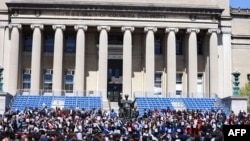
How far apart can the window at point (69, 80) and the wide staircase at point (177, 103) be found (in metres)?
9.70

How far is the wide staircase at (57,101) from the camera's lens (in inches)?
1794

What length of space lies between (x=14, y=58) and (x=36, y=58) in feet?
8.41

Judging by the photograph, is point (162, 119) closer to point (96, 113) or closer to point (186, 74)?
point (96, 113)

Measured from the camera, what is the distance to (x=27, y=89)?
2104 inches

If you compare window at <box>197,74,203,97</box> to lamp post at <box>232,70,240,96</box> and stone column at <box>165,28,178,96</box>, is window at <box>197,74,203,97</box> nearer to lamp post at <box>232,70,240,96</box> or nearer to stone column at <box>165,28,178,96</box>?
stone column at <box>165,28,178,96</box>

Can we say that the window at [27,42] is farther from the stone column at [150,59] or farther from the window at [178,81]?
the window at [178,81]

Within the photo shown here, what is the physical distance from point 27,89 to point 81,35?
348 inches

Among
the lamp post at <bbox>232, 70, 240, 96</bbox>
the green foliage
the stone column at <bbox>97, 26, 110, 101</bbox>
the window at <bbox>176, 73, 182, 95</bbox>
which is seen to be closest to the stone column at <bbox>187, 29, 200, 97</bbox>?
the window at <bbox>176, 73, 182, 95</bbox>

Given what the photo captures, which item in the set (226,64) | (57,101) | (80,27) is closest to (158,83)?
(226,64)

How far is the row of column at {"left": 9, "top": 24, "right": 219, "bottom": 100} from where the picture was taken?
52.2 meters

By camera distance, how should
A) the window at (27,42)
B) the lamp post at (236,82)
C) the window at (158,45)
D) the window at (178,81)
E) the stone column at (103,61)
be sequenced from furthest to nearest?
1. the window at (158,45)
2. the window at (178,81)
3. the window at (27,42)
4. the stone column at (103,61)
5. the lamp post at (236,82)

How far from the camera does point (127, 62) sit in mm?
53062

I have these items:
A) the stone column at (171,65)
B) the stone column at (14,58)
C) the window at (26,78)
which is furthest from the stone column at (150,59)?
the stone column at (14,58)

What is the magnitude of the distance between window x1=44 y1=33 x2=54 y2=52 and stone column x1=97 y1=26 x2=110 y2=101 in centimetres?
630
